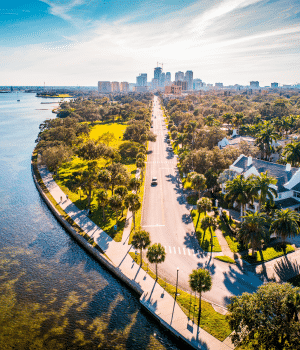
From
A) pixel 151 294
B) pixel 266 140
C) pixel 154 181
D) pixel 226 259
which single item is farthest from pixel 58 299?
pixel 266 140

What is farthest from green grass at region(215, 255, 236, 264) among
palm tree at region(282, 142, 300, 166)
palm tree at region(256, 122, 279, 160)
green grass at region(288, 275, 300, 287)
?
palm tree at region(256, 122, 279, 160)

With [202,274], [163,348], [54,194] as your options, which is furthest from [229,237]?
[54,194]

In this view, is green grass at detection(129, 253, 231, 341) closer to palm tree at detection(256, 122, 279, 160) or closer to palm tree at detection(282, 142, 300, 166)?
palm tree at detection(282, 142, 300, 166)

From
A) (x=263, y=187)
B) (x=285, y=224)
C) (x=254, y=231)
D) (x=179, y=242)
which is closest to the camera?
(x=254, y=231)

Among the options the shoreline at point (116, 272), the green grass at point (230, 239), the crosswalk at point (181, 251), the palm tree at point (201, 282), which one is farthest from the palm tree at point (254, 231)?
the shoreline at point (116, 272)

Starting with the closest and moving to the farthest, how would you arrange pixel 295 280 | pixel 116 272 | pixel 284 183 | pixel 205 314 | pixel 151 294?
1. pixel 205 314
2. pixel 151 294
3. pixel 295 280
4. pixel 116 272
5. pixel 284 183

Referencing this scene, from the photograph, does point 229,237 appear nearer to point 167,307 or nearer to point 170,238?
point 170,238

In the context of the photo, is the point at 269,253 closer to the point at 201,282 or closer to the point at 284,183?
the point at 284,183
